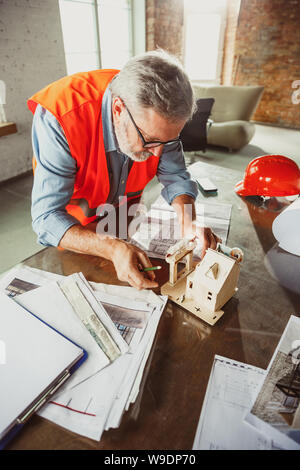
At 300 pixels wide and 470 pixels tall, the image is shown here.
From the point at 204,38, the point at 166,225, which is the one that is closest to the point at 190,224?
the point at 166,225

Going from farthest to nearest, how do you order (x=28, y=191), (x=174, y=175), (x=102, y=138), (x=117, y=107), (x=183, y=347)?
(x=28, y=191)
(x=174, y=175)
(x=102, y=138)
(x=117, y=107)
(x=183, y=347)

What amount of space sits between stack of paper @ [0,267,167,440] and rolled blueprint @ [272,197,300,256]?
1.93 ft

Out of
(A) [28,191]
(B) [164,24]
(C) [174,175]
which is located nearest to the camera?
(C) [174,175]

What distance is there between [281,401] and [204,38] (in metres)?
8.02

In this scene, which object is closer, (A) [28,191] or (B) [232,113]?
(A) [28,191]

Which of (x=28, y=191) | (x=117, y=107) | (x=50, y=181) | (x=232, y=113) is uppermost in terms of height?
(x=117, y=107)

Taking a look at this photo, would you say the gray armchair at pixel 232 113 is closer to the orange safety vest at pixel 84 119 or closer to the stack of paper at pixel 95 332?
the orange safety vest at pixel 84 119

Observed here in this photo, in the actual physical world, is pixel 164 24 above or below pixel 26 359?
above

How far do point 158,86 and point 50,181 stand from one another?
52cm

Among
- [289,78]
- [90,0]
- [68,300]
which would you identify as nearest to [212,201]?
[68,300]

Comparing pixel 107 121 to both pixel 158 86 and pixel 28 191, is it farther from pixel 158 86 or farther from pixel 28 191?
pixel 28 191

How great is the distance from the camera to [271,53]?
6270 millimetres

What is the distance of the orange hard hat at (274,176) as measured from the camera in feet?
4.62
